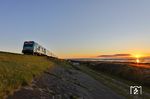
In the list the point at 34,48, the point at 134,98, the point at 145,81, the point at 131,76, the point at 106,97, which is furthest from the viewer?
the point at 34,48

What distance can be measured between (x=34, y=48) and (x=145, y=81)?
2450 cm

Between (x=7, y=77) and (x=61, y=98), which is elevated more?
(x=7, y=77)

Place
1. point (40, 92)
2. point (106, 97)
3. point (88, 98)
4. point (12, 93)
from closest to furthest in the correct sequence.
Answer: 1. point (12, 93)
2. point (40, 92)
3. point (88, 98)
4. point (106, 97)

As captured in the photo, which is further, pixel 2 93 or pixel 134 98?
pixel 134 98

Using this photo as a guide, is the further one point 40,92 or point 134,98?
point 134,98

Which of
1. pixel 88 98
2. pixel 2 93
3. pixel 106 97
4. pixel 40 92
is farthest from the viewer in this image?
pixel 106 97

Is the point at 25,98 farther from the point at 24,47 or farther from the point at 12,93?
the point at 24,47

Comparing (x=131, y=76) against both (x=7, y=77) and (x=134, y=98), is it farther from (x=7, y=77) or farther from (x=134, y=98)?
(x=7, y=77)

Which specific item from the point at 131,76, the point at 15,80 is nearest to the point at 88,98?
the point at 15,80

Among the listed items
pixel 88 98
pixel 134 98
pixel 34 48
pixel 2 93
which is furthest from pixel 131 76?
pixel 2 93

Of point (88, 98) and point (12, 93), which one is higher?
point (12, 93)

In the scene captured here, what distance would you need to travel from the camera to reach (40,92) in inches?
432

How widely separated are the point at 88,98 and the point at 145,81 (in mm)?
27444

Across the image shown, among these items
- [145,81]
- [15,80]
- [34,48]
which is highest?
[34,48]
